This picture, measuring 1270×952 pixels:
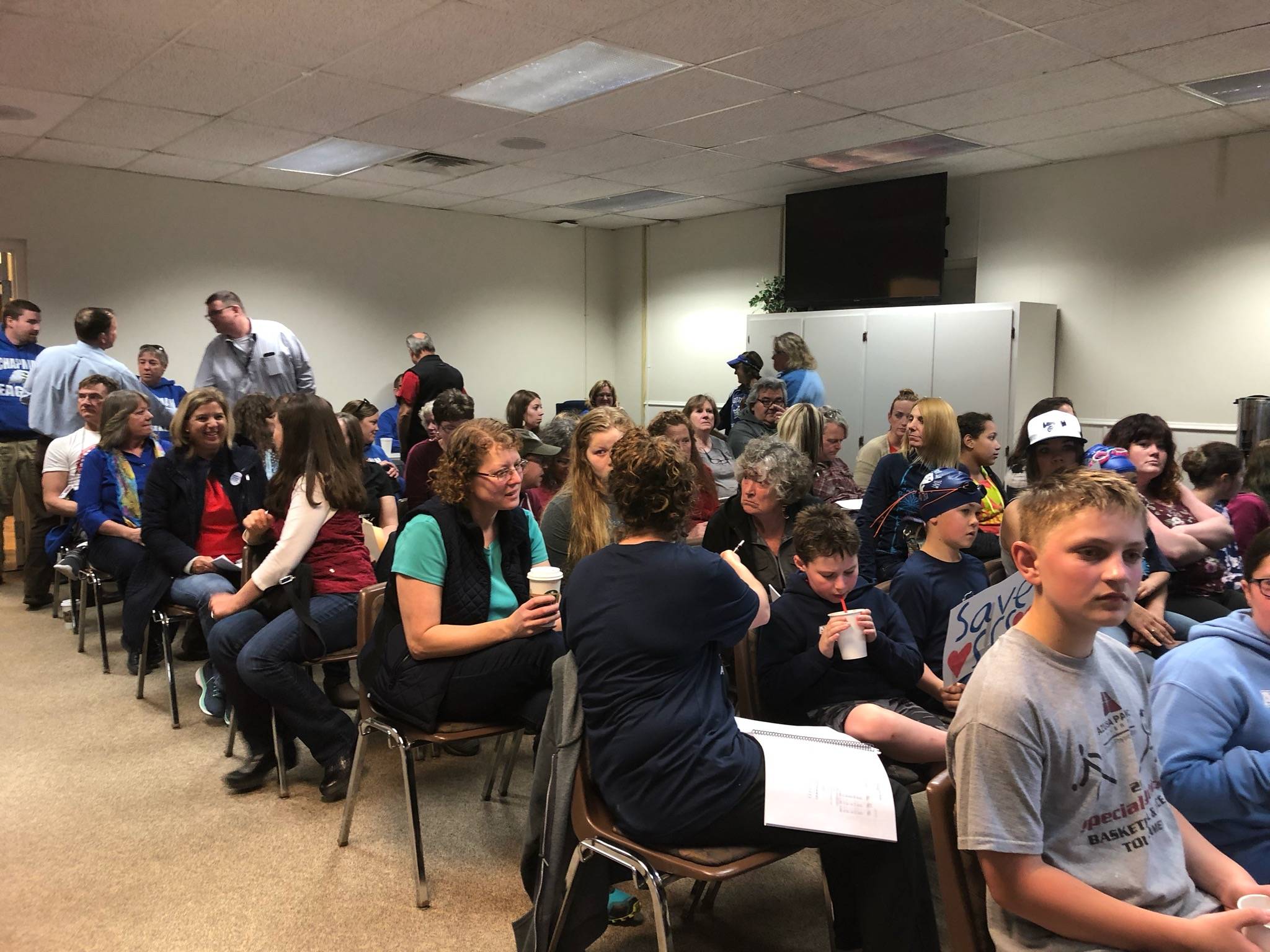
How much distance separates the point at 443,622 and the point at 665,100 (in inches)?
156

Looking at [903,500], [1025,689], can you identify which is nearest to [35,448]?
[903,500]

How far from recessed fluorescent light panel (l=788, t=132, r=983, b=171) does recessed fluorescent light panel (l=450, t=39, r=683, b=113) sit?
229cm

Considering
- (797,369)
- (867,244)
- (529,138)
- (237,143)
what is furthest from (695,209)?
(237,143)

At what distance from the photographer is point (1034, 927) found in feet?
4.45

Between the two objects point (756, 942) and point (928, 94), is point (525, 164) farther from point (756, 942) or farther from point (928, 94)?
point (756, 942)

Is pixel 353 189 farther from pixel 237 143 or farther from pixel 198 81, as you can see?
pixel 198 81

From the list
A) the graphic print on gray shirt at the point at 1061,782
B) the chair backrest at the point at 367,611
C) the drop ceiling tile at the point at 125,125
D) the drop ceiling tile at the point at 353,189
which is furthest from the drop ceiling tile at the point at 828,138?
the graphic print on gray shirt at the point at 1061,782

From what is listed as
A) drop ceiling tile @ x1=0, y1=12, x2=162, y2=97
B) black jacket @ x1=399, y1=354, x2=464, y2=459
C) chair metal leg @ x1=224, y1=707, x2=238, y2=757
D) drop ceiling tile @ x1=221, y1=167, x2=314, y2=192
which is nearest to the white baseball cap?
chair metal leg @ x1=224, y1=707, x2=238, y2=757

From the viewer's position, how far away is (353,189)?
27.5 ft

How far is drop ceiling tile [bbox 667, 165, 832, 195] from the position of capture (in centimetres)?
753

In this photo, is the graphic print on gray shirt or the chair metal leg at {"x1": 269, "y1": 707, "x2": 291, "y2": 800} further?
the chair metal leg at {"x1": 269, "y1": 707, "x2": 291, "y2": 800}

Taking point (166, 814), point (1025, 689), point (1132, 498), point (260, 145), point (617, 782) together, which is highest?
point (260, 145)

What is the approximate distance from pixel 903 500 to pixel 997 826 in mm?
2340

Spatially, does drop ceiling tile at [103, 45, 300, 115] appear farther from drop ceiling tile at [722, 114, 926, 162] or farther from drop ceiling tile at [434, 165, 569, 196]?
drop ceiling tile at [722, 114, 926, 162]
